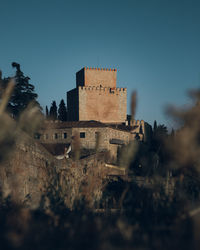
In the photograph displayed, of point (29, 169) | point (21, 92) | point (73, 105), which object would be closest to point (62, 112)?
point (73, 105)

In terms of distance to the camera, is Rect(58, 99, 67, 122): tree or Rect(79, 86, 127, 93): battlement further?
Rect(58, 99, 67, 122): tree

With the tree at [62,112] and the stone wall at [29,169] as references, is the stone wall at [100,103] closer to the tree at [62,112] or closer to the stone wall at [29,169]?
the tree at [62,112]

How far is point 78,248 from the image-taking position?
9.48 ft

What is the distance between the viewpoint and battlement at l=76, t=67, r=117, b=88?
53.9m

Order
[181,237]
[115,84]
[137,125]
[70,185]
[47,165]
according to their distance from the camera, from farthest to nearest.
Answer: [115,84]
[137,125]
[47,165]
[70,185]
[181,237]

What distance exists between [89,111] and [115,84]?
9.34 meters

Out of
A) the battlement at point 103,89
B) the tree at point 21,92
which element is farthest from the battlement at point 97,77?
the tree at point 21,92

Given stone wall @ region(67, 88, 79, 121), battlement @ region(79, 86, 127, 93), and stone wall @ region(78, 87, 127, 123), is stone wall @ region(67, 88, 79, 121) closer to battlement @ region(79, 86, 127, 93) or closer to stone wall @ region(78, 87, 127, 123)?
stone wall @ region(78, 87, 127, 123)

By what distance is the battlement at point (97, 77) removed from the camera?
177 ft

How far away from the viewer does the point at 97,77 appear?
54531 millimetres

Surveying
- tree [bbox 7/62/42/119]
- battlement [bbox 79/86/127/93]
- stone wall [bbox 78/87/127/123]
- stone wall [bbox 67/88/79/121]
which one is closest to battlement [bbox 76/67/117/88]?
battlement [bbox 79/86/127/93]

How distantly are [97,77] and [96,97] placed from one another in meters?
4.77

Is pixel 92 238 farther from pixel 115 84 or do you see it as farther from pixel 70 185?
pixel 115 84

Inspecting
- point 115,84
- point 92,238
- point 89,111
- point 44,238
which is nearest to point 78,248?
point 92,238
